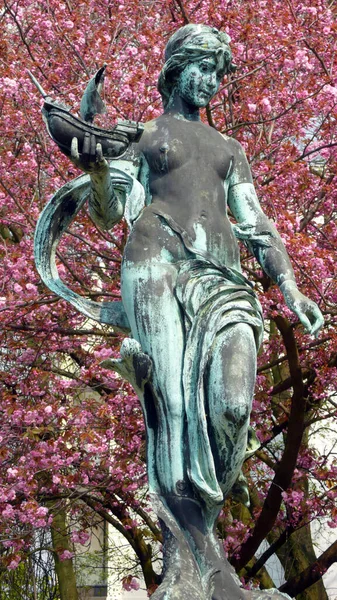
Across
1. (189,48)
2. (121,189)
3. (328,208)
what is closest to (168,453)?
(121,189)

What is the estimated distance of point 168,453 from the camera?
442cm

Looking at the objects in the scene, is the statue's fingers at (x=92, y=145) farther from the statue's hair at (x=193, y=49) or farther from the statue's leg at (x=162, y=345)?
the statue's hair at (x=193, y=49)

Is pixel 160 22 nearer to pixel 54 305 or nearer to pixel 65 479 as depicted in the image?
pixel 54 305

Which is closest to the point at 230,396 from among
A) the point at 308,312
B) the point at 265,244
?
the point at 308,312

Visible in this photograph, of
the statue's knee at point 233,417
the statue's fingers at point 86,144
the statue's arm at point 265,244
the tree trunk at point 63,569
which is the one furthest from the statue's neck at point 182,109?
the tree trunk at point 63,569

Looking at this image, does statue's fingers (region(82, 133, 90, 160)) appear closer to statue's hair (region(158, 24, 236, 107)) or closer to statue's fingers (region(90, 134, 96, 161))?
statue's fingers (region(90, 134, 96, 161))

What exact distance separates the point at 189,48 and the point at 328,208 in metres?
6.27

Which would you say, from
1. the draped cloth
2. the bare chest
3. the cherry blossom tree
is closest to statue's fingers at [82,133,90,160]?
the bare chest

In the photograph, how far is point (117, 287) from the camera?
10.2 meters

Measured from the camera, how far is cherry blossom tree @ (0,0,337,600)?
32.2 ft

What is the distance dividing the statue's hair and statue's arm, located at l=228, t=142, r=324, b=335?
46 centimetres

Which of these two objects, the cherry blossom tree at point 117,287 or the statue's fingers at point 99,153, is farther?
the cherry blossom tree at point 117,287

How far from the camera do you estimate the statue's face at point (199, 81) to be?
16.3 feet

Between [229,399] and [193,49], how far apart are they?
5.35 feet
